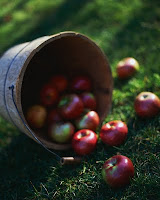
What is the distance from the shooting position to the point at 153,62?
3.71 metres

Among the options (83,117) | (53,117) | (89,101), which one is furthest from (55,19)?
(83,117)

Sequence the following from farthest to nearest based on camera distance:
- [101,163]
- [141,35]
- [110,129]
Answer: [141,35] → [110,129] → [101,163]

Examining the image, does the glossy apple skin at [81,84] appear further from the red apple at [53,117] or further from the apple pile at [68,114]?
the red apple at [53,117]

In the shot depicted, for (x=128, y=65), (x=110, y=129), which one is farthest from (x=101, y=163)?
(x=128, y=65)

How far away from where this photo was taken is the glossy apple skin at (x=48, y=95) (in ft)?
10.7

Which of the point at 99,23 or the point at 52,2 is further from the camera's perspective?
the point at 52,2

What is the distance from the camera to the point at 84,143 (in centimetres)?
265

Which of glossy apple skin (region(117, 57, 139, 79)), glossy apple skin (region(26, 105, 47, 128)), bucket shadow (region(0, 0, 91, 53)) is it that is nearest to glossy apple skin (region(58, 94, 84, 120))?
glossy apple skin (region(26, 105, 47, 128))

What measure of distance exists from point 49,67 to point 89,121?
1.06 metres

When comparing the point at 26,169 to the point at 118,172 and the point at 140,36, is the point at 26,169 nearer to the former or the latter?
the point at 118,172

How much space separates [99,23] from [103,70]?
212 cm

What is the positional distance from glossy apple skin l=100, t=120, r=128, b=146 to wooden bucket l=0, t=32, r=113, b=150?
415 mm

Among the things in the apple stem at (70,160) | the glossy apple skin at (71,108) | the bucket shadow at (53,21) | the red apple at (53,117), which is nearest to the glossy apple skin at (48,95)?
the red apple at (53,117)

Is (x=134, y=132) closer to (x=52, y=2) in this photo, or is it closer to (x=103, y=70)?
(x=103, y=70)
